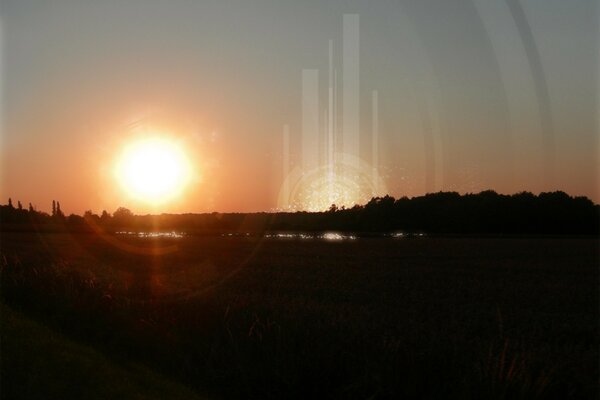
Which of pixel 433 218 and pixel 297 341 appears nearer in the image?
pixel 297 341

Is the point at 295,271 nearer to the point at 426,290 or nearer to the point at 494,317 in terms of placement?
the point at 426,290

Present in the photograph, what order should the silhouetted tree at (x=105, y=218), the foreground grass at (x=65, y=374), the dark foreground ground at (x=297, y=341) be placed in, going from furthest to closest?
the silhouetted tree at (x=105, y=218) < the dark foreground ground at (x=297, y=341) < the foreground grass at (x=65, y=374)

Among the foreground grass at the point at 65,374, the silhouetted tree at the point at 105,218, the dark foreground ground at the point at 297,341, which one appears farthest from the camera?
the silhouetted tree at the point at 105,218

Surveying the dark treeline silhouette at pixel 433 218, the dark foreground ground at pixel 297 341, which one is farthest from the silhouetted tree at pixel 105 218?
the dark foreground ground at pixel 297 341

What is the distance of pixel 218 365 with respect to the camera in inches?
530

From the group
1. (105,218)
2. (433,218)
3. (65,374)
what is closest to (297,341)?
(65,374)

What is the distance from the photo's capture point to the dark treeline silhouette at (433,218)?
10806cm

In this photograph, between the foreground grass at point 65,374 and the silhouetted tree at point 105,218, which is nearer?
the foreground grass at point 65,374

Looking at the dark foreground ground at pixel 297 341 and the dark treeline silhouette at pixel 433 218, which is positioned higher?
the dark treeline silhouette at pixel 433 218

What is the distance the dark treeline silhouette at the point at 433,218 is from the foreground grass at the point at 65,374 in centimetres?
10061

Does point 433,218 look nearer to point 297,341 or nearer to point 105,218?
point 105,218

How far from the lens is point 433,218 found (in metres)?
117

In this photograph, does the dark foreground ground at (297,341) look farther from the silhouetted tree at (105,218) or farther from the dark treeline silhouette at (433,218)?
the silhouetted tree at (105,218)

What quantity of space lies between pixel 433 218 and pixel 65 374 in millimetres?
109005
